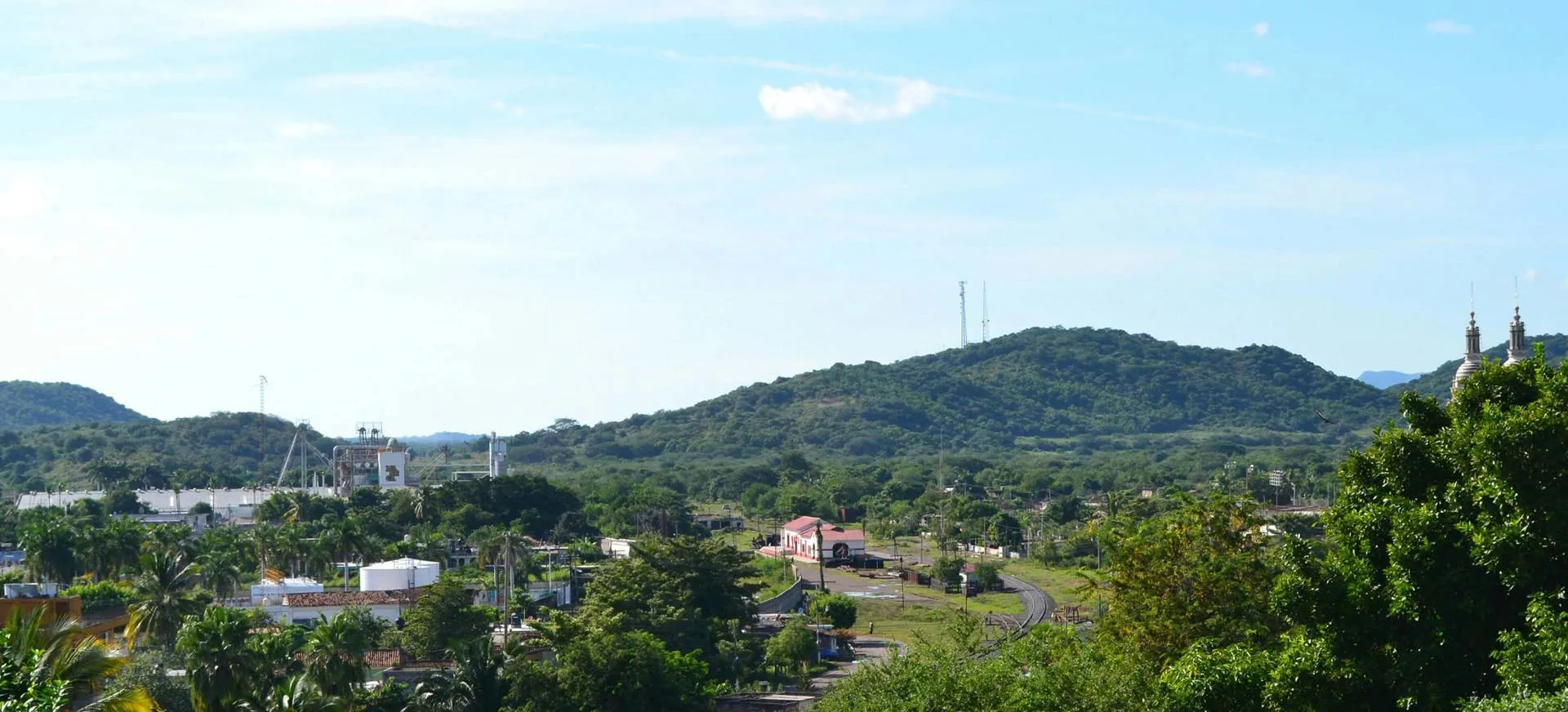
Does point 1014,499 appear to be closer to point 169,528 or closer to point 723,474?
point 723,474

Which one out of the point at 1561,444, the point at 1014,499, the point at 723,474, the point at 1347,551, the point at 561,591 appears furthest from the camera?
the point at 723,474

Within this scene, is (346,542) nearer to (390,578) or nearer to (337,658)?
Answer: (390,578)

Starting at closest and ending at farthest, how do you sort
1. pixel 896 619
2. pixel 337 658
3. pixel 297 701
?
pixel 297 701 → pixel 337 658 → pixel 896 619

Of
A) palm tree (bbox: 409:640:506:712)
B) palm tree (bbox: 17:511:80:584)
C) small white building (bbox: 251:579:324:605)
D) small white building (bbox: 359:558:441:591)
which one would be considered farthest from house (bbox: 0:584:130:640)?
small white building (bbox: 359:558:441:591)

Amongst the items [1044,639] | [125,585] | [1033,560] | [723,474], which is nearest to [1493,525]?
[1044,639]

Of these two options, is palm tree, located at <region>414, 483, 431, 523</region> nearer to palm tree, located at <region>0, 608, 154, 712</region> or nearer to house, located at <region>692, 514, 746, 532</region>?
house, located at <region>692, 514, 746, 532</region>

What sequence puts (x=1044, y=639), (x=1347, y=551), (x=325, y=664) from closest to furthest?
(x=1347, y=551)
(x=1044, y=639)
(x=325, y=664)

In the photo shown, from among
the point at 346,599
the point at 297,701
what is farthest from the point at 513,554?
the point at 297,701
